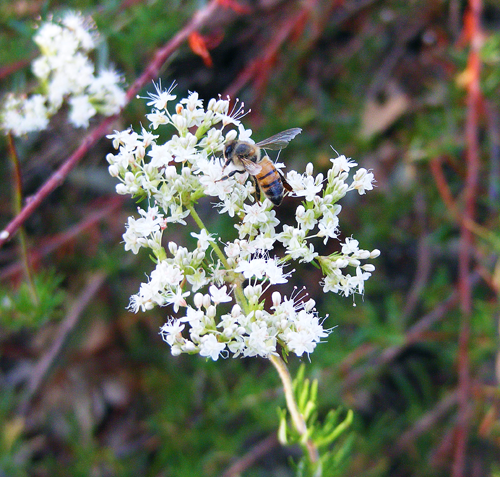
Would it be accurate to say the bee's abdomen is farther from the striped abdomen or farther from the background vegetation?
the background vegetation

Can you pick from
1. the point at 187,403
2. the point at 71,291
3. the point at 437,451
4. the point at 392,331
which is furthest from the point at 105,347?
the point at 437,451

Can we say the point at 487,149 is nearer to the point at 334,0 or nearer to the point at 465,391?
the point at 334,0

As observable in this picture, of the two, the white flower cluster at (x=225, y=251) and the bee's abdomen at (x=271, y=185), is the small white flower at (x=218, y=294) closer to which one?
the white flower cluster at (x=225, y=251)

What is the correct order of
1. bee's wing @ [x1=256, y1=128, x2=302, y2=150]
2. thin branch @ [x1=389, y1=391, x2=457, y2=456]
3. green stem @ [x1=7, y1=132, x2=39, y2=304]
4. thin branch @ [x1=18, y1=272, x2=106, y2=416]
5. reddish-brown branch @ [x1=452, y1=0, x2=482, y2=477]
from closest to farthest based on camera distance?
1. bee's wing @ [x1=256, y1=128, x2=302, y2=150]
2. green stem @ [x1=7, y1=132, x2=39, y2=304]
3. reddish-brown branch @ [x1=452, y1=0, x2=482, y2=477]
4. thin branch @ [x1=389, y1=391, x2=457, y2=456]
5. thin branch @ [x1=18, y1=272, x2=106, y2=416]

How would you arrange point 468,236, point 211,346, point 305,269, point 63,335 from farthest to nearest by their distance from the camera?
point 305,269
point 63,335
point 468,236
point 211,346

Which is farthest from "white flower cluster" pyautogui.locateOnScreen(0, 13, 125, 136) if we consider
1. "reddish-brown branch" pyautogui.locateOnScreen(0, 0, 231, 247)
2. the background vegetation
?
the background vegetation

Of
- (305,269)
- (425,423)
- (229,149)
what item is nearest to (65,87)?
(229,149)

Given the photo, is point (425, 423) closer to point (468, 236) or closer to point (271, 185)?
point (468, 236)

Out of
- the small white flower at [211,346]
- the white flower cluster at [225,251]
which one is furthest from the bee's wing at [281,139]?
the small white flower at [211,346]
